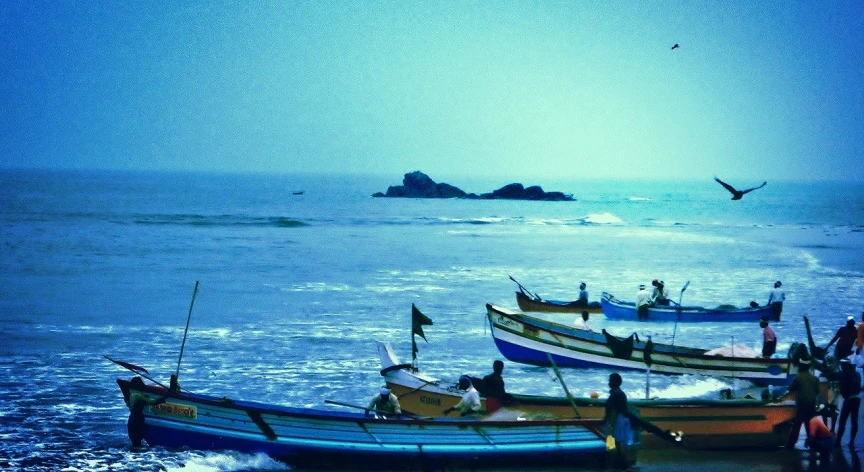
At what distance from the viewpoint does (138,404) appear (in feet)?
45.0

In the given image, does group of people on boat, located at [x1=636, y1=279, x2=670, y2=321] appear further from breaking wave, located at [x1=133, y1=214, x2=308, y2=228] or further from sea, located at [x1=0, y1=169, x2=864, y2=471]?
breaking wave, located at [x1=133, y1=214, x2=308, y2=228]

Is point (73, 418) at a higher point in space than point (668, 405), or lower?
lower

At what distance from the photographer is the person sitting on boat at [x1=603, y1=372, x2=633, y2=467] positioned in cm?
1230

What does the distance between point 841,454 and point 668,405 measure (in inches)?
96.1

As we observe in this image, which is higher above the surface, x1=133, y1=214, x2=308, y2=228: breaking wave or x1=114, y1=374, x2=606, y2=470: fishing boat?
x1=133, y1=214, x2=308, y2=228: breaking wave

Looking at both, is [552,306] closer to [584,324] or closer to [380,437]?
[584,324]

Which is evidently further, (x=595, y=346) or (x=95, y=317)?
(x=95, y=317)

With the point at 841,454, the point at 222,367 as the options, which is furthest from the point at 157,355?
the point at 841,454

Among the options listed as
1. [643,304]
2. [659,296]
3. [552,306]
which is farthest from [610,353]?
[552,306]

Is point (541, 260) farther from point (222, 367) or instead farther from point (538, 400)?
point (538, 400)

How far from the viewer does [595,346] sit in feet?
64.5

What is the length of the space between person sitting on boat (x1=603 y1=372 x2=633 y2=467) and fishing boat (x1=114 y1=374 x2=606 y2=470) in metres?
0.28

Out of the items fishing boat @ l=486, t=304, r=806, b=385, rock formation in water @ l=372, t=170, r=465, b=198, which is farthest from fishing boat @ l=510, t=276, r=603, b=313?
rock formation in water @ l=372, t=170, r=465, b=198

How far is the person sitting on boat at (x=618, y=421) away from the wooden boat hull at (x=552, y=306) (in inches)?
629
